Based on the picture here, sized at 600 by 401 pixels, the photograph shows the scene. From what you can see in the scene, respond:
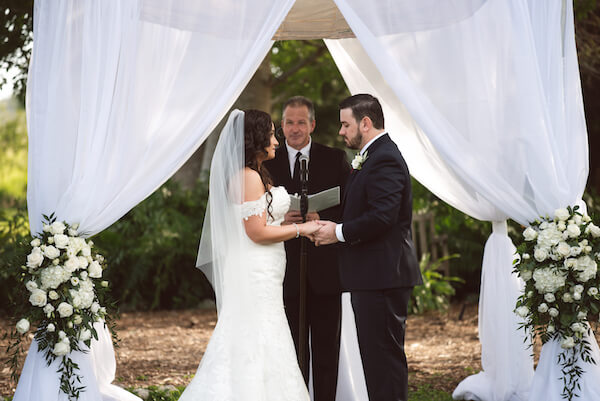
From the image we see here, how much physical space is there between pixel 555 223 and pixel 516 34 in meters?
1.07

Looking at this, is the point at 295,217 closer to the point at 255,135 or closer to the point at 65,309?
the point at 255,135

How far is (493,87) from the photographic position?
157 inches

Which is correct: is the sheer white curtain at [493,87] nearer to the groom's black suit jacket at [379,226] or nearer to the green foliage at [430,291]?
the groom's black suit jacket at [379,226]

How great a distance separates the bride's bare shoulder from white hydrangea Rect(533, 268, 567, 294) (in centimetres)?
159

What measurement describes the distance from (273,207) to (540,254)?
1515 mm

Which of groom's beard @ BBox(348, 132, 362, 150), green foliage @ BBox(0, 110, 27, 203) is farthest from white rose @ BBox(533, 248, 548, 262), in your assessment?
green foliage @ BBox(0, 110, 27, 203)

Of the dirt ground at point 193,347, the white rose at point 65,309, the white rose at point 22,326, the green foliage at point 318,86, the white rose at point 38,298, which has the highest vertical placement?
the green foliage at point 318,86

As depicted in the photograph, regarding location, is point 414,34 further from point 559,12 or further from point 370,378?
point 370,378

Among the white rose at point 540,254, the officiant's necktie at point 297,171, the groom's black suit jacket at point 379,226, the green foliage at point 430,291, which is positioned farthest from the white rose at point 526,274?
the green foliage at point 430,291

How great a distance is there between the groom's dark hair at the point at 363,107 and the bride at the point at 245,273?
49 cm

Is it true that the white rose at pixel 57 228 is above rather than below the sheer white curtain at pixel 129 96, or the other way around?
below

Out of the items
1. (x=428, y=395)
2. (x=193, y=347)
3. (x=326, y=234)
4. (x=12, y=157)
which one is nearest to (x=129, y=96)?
(x=326, y=234)

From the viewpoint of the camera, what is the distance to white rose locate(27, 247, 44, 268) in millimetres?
3668

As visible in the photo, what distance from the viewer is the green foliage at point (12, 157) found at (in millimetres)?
21500
